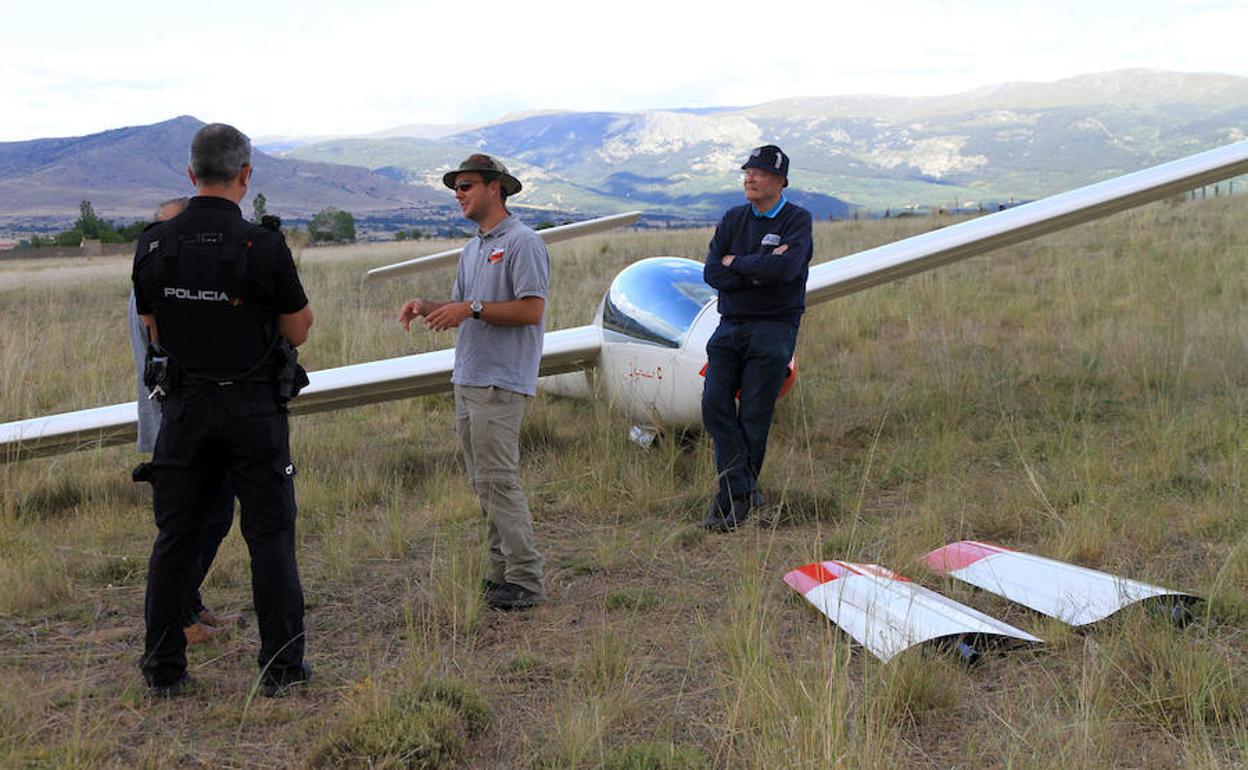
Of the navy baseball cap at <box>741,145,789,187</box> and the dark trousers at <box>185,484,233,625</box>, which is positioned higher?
the navy baseball cap at <box>741,145,789,187</box>

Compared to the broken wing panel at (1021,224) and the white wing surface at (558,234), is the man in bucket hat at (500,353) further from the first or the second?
the white wing surface at (558,234)

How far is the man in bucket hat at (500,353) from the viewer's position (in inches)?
179

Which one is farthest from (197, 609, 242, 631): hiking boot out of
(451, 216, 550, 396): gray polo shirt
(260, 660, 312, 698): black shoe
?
(451, 216, 550, 396): gray polo shirt

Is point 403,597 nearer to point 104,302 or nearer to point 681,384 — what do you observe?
point 681,384

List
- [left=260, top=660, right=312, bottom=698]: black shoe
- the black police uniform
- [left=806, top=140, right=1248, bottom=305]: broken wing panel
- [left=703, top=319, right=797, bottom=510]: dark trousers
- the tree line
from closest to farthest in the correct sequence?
1. the black police uniform
2. [left=260, top=660, right=312, bottom=698]: black shoe
3. [left=703, top=319, right=797, bottom=510]: dark trousers
4. [left=806, top=140, right=1248, bottom=305]: broken wing panel
5. the tree line

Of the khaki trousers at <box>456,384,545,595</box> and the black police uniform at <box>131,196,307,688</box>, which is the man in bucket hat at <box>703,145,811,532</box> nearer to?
the khaki trousers at <box>456,384,545,595</box>

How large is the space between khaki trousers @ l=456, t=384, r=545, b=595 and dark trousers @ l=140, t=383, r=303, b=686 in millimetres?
1033

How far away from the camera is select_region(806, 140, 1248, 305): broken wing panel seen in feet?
26.2

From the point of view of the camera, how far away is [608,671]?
12.7ft

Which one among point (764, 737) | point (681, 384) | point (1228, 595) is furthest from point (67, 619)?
point (1228, 595)

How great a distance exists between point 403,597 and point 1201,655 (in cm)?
339

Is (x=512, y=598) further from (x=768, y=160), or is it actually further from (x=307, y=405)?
(x=307, y=405)

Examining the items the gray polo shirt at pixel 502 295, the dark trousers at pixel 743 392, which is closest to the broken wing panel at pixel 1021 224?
the dark trousers at pixel 743 392

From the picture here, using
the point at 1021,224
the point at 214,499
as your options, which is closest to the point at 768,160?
the point at 1021,224
